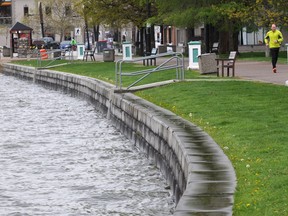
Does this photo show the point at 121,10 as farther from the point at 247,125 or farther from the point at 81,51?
the point at 247,125

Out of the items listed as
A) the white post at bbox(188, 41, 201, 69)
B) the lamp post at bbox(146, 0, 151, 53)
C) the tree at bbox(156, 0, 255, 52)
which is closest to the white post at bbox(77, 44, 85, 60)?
the lamp post at bbox(146, 0, 151, 53)

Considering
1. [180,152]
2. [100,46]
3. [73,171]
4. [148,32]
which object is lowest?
[100,46]

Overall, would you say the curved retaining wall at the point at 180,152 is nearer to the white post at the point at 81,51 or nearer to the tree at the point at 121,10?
the tree at the point at 121,10

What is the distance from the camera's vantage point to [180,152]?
655 inches

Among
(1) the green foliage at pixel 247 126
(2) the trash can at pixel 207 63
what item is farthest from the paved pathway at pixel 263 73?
(1) the green foliage at pixel 247 126

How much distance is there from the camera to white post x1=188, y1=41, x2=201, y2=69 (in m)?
41.7

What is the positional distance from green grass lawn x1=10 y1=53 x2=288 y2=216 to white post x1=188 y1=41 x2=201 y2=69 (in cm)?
940

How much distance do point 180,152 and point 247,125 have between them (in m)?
2.47

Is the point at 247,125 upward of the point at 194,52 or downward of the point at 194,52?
downward

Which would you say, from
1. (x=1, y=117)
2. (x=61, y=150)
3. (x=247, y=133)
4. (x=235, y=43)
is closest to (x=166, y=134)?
(x=247, y=133)

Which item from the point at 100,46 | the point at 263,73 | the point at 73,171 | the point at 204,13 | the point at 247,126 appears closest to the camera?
the point at 247,126

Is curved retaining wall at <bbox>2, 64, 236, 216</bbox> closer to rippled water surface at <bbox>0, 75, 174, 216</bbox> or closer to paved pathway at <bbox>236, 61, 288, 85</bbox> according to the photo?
rippled water surface at <bbox>0, 75, 174, 216</bbox>

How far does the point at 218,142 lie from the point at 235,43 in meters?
46.7

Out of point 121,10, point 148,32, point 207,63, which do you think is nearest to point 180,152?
point 207,63
